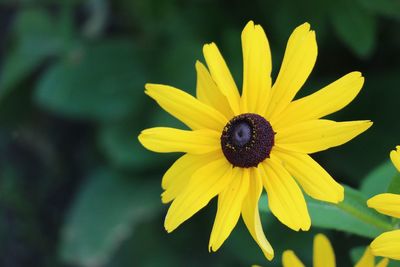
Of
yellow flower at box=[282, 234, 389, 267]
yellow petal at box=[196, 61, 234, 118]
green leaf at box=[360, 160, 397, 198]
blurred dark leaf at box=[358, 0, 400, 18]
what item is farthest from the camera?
blurred dark leaf at box=[358, 0, 400, 18]

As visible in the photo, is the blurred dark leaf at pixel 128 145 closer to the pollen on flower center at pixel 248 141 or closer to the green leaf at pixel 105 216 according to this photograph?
the green leaf at pixel 105 216

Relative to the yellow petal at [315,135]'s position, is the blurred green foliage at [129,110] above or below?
above

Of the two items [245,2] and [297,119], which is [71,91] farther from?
[297,119]

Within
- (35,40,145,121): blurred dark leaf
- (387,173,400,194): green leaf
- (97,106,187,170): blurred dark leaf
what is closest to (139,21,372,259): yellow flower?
(387,173,400,194): green leaf

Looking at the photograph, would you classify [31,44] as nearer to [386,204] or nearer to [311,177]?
[311,177]

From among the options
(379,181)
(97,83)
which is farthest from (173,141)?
(97,83)

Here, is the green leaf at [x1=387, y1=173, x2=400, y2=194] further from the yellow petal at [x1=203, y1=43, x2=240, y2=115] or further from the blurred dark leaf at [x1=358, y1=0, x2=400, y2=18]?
the blurred dark leaf at [x1=358, y1=0, x2=400, y2=18]

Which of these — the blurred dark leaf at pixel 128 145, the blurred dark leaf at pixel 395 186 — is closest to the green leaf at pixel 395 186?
the blurred dark leaf at pixel 395 186
